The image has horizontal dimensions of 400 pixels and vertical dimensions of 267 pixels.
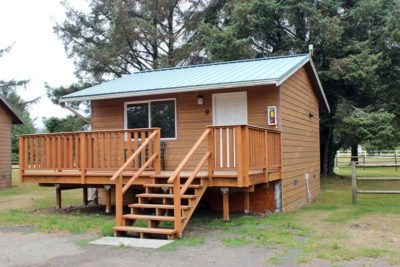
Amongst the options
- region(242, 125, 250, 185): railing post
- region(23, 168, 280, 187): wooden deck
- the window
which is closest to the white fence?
the window

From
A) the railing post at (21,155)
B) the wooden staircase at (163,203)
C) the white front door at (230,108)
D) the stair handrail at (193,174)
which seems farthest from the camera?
the white front door at (230,108)

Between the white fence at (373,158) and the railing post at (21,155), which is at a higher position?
the railing post at (21,155)

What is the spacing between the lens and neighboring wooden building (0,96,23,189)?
18.8 metres

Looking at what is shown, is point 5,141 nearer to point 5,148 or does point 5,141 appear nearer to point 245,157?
point 5,148

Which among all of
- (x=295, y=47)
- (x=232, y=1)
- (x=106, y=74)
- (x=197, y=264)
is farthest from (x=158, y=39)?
(x=197, y=264)

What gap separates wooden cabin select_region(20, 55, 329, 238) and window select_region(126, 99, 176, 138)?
3 centimetres

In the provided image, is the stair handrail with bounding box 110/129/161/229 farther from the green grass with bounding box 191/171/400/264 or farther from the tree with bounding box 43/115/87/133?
the tree with bounding box 43/115/87/133

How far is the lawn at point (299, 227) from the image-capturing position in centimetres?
652

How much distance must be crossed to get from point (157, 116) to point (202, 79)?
65.5 inches

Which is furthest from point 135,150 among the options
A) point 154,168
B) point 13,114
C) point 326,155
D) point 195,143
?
point 326,155

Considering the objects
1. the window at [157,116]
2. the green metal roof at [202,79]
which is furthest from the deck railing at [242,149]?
the window at [157,116]

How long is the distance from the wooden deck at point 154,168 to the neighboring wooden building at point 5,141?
27.8 ft

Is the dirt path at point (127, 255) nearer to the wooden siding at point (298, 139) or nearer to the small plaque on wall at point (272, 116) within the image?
the small plaque on wall at point (272, 116)

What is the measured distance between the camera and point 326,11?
20.1m
